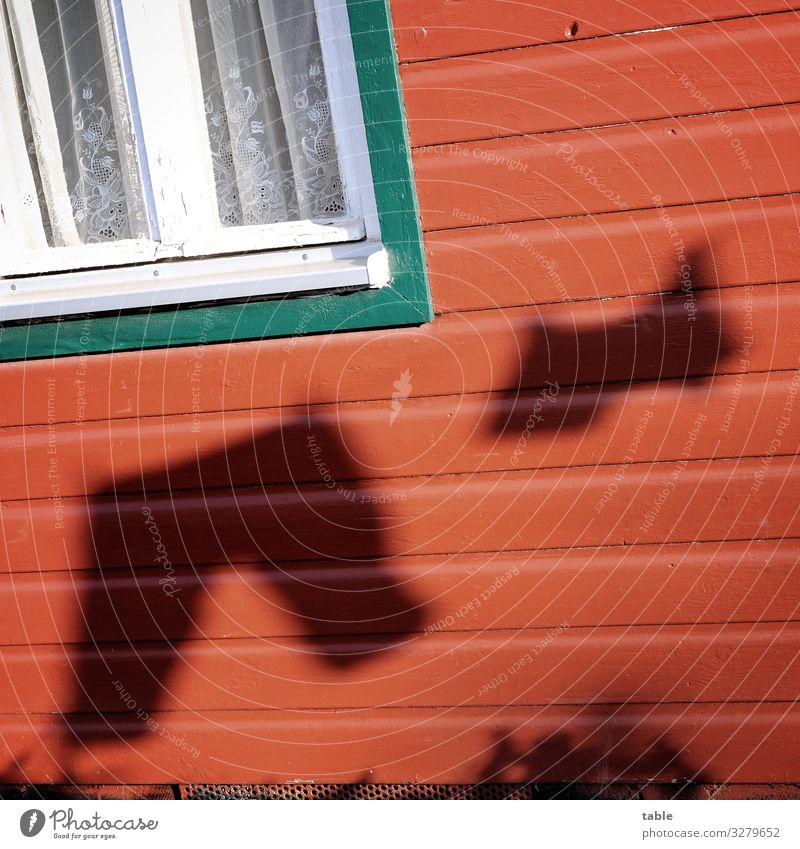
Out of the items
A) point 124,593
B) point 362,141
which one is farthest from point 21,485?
point 362,141

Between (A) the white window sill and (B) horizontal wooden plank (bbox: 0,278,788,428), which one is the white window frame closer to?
(A) the white window sill

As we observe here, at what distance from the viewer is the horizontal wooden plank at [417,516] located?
205cm

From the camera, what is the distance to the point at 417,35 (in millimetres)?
1966

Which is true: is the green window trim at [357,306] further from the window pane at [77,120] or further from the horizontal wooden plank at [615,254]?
the window pane at [77,120]

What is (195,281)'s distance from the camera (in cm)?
211

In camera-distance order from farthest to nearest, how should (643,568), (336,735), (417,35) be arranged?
1. (336,735)
2. (643,568)
3. (417,35)

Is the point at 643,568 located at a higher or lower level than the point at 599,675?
higher

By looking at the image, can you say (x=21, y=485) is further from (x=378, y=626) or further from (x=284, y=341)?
(x=378, y=626)

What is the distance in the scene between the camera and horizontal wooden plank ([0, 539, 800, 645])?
2.08m

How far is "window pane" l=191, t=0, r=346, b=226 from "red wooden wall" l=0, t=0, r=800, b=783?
0.25 metres

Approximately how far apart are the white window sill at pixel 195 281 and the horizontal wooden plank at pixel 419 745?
117 centimetres

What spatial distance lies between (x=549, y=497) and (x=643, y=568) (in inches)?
11.8

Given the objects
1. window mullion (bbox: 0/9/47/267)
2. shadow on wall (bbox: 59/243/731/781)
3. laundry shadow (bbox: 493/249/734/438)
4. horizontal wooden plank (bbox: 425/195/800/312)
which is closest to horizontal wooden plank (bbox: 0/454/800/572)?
shadow on wall (bbox: 59/243/731/781)

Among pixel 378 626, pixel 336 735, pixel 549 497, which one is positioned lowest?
pixel 336 735
